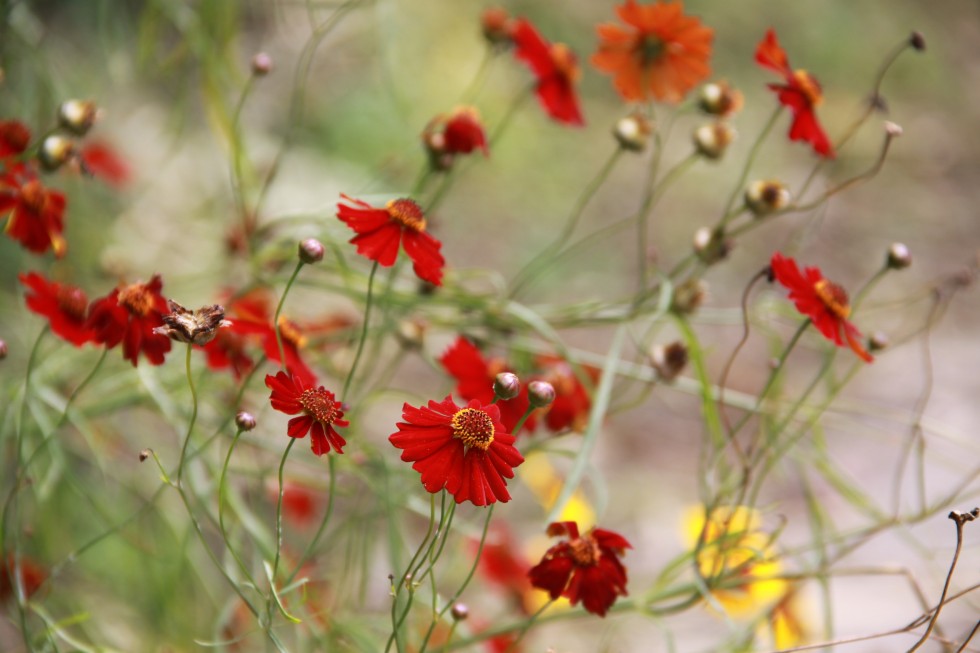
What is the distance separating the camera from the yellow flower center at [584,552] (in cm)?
53

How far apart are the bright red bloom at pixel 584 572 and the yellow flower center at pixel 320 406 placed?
0.15m

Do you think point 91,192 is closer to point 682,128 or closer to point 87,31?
point 87,31

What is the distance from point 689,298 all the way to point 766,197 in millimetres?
101

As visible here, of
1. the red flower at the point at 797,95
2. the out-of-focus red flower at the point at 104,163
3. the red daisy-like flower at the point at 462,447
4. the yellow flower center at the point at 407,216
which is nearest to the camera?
the red daisy-like flower at the point at 462,447

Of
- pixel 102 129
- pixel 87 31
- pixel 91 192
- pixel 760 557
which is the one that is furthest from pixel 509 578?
pixel 87 31

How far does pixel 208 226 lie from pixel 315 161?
480 millimetres

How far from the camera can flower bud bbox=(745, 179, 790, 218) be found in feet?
2.28

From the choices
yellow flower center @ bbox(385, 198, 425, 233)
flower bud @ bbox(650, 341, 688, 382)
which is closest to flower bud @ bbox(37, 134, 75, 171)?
yellow flower center @ bbox(385, 198, 425, 233)

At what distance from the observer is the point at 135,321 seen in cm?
54

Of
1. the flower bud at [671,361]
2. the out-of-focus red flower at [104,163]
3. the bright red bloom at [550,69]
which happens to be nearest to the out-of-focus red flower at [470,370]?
the flower bud at [671,361]

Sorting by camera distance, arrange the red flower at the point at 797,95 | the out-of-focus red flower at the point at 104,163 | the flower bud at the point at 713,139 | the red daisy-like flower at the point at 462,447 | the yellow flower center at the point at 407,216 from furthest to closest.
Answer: the out-of-focus red flower at the point at 104,163, the flower bud at the point at 713,139, the red flower at the point at 797,95, the yellow flower center at the point at 407,216, the red daisy-like flower at the point at 462,447

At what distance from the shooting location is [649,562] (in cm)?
131

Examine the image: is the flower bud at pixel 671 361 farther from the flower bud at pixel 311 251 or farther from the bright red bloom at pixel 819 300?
the flower bud at pixel 311 251

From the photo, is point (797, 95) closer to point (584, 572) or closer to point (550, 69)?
point (550, 69)
